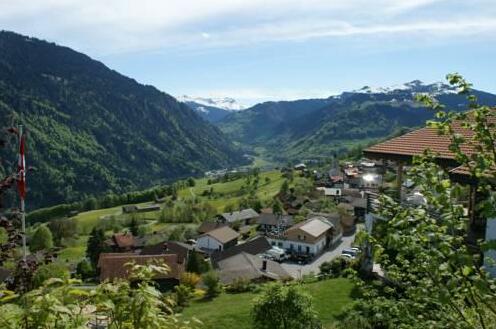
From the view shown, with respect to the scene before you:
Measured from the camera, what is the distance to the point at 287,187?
489 ft

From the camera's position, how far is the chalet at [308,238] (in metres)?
83.3

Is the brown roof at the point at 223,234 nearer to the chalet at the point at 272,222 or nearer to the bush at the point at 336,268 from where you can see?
the chalet at the point at 272,222

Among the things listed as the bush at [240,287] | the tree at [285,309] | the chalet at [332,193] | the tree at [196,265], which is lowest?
the chalet at [332,193]

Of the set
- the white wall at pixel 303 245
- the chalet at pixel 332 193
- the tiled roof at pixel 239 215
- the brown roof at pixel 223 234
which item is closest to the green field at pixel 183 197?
the tiled roof at pixel 239 215

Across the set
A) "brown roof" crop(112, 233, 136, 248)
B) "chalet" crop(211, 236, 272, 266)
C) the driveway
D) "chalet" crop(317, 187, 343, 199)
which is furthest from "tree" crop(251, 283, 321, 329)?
"chalet" crop(317, 187, 343, 199)

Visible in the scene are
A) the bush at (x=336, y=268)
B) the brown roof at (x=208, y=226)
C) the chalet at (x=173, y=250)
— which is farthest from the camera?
the brown roof at (x=208, y=226)

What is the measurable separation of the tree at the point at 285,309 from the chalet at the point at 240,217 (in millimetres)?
88924

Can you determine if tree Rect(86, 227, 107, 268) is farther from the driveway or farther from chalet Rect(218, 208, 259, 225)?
the driveway

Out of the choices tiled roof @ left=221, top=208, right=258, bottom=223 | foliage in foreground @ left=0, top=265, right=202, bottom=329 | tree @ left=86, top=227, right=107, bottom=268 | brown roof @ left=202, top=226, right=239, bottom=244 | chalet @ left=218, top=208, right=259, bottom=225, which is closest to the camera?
foliage in foreground @ left=0, top=265, right=202, bottom=329

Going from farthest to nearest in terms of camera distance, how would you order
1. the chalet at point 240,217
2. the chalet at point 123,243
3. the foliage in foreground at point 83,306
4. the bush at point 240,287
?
the chalet at point 240,217 → the chalet at point 123,243 → the bush at point 240,287 → the foliage in foreground at point 83,306

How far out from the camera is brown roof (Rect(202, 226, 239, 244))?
9656 centimetres

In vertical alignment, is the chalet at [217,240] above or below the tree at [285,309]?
below

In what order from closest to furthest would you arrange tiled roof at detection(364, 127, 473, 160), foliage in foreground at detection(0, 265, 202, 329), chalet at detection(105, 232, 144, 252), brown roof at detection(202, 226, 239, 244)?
foliage in foreground at detection(0, 265, 202, 329), tiled roof at detection(364, 127, 473, 160), brown roof at detection(202, 226, 239, 244), chalet at detection(105, 232, 144, 252)

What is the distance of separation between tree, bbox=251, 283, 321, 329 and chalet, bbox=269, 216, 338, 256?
182 ft
